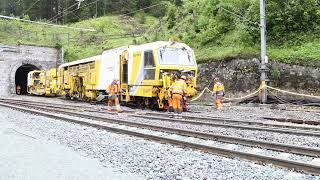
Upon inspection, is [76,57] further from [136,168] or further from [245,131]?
[136,168]

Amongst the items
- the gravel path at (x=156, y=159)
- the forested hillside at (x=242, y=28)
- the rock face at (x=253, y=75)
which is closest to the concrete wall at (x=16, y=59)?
the forested hillside at (x=242, y=28)

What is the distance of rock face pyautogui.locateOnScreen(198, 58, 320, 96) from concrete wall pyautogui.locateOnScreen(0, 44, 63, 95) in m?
26.8

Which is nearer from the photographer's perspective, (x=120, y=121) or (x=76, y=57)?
(x=120, y=121)

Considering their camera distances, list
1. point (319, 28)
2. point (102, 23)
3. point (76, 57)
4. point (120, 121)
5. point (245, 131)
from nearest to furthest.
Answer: point (245, 131)
point (120, 121)
point (319, 28)
point (76, 57)
point (102, 23)

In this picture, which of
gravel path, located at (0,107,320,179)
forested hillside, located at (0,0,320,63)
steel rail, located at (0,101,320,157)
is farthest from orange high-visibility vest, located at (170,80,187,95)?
forested hillside, located at (0,0,320,63)

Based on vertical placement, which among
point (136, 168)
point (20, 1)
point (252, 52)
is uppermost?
point (20, 1)

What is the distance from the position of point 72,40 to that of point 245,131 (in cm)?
4688

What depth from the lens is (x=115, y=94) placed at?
20.5 metres

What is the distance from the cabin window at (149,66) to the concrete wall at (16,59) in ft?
103

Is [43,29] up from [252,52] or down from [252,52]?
up

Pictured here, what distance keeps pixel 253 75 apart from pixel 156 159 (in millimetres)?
17076

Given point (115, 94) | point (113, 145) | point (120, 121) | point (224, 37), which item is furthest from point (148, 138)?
point (224, 37)

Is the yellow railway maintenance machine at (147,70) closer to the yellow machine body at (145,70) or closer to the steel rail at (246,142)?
the yellow machine body at (145,70)

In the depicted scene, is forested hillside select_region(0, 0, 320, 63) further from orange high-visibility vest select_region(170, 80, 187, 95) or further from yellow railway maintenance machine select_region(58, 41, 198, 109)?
orange high-visibility vest select_region(170, 80, 187, 95)
